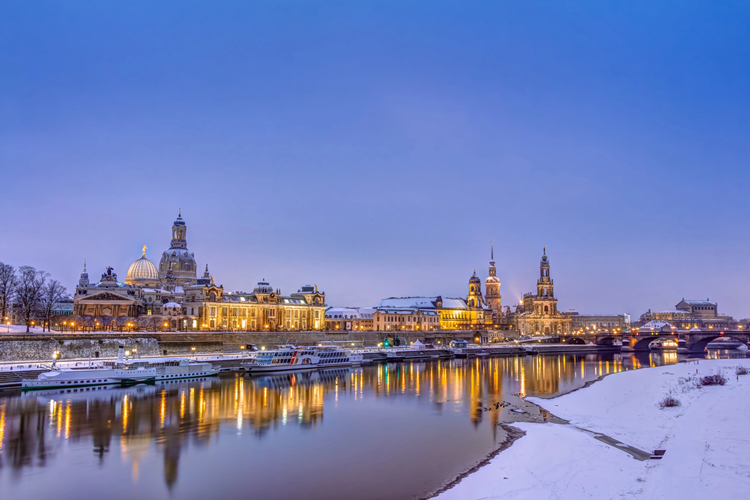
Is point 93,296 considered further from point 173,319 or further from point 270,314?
point 270,314

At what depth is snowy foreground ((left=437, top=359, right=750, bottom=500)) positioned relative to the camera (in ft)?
72.5

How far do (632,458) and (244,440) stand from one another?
71.8 feet

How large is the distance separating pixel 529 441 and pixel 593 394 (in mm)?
22069

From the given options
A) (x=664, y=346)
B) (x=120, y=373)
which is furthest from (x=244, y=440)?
(x=664, y=346)

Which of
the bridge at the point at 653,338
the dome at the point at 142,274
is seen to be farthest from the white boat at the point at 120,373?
the bridge at the point at 653,338

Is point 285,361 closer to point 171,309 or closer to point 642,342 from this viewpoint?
point 171,309

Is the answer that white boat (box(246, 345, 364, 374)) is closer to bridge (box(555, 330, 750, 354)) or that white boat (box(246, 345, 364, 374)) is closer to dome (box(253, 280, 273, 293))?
dome (box(253, 280, 273, 293))

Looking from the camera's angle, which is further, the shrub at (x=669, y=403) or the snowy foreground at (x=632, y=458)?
the shrub at (x=669, y=403)

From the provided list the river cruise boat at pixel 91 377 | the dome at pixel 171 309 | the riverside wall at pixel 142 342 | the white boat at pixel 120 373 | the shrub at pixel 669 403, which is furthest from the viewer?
the dome at pixel 171 309

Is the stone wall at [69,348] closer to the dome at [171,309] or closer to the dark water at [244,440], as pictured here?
the dark water at [244,440]

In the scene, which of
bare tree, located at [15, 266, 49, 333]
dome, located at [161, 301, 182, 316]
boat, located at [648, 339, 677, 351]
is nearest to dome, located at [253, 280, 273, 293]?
dome, located at [161, 301, 182, 316]

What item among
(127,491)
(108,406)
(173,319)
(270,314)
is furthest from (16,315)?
(127,491)

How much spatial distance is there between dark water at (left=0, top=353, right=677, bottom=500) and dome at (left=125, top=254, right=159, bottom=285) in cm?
8981

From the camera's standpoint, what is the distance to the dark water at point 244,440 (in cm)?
2669
